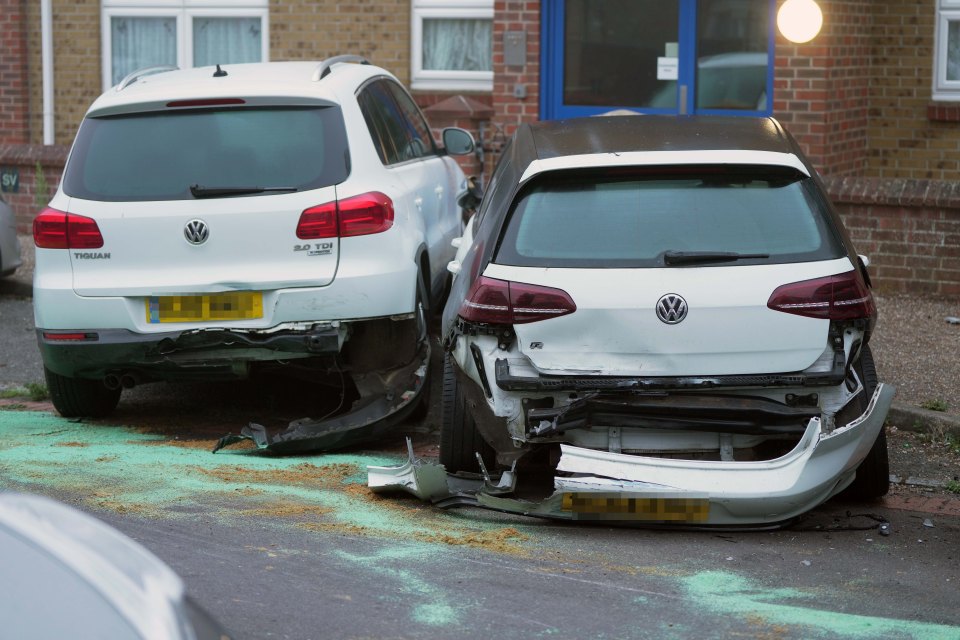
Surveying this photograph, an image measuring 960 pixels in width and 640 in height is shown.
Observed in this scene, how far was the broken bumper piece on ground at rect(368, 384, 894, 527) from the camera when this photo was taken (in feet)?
17.6

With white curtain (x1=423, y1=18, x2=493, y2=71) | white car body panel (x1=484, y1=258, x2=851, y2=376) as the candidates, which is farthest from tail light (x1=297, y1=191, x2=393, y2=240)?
white curtain (x1=423, y1=18, x2=493, y2=71)

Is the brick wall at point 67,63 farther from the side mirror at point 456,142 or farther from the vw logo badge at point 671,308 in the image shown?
the vw logo badge at point 671,308

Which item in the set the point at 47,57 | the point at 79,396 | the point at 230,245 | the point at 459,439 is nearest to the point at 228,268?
the point at 230,245

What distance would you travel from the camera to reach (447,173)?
916 cm

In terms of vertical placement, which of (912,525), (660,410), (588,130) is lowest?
(912,525)

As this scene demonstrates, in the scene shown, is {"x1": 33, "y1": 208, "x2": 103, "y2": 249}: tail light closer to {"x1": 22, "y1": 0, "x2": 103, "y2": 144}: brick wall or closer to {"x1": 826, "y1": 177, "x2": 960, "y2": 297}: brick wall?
{"x1": 826, "y1": 177, "x2": 960, "y2": 297}: brick wall

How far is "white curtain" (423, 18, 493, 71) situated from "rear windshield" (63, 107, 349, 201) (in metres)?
8.15

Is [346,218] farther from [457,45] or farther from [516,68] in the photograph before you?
[457,45]

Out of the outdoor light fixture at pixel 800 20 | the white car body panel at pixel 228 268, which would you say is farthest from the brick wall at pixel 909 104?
the white car body panel at pixel 228 268

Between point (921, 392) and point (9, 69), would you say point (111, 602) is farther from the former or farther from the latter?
point (9, 69)

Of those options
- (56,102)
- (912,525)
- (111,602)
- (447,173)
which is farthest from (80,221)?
(56,102)

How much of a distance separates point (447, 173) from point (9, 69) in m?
9.14

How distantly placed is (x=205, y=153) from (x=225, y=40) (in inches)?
367

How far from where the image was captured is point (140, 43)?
16234 mm
